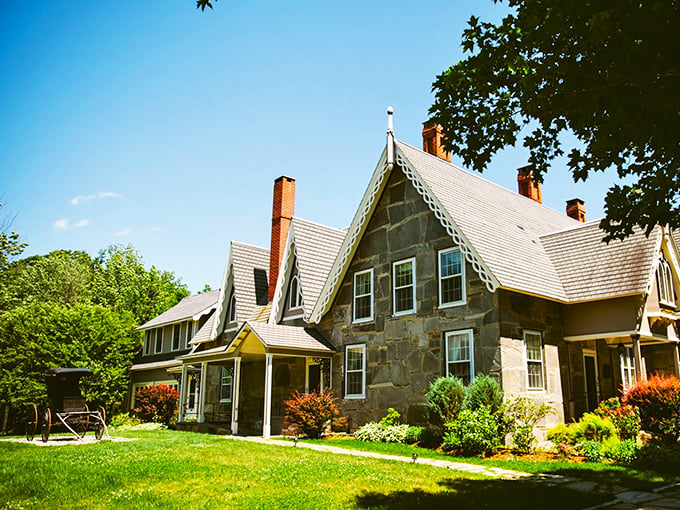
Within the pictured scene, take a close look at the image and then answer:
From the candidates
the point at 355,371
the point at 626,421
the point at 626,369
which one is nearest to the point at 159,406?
the point at 355,371

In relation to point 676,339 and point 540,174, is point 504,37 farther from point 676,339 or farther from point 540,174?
point 676,339

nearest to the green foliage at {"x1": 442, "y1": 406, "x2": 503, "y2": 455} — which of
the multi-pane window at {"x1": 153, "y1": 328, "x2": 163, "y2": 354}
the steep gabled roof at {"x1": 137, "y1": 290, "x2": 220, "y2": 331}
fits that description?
the steep gabled roof at {"x1": 137, "y1": 290, "x2": 220, "y2": 331}

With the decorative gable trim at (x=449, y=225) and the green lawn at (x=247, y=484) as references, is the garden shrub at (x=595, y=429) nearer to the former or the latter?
the decorative gable trim at (x=449, y=225)

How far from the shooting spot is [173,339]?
33719mm

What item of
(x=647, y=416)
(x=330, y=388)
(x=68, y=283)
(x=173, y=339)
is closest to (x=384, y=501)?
(x=647, y=416)

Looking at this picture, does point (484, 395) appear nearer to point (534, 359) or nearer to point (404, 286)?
point (534, 359)

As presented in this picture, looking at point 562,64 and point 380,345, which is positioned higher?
point 562,64

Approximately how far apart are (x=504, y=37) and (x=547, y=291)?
33.0ft

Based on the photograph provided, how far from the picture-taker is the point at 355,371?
18.8 metres

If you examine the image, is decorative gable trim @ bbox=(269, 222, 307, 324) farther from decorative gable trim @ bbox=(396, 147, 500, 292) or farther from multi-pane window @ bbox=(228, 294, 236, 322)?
decorative gable trim @ bbox=(396, 147, 500, 292)

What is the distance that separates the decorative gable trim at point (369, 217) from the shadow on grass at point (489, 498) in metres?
8.13

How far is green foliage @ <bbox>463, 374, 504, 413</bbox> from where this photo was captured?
45.4 ft

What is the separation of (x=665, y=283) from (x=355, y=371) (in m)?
9.77

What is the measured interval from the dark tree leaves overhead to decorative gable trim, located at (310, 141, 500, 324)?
8205 millimetres
